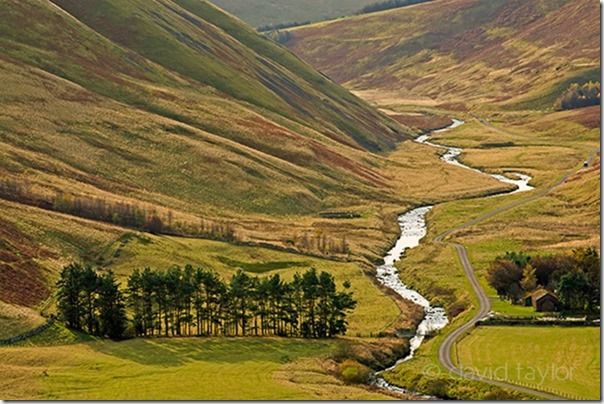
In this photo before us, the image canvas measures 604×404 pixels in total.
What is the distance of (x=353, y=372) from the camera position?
93750 mm

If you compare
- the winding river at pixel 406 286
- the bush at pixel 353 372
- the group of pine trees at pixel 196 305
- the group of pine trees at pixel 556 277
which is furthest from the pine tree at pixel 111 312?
the group of pine trees at pixel 556 277

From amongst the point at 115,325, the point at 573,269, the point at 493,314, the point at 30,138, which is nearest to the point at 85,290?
the point at 115,325

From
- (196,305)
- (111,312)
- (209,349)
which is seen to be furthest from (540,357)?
(111,312)

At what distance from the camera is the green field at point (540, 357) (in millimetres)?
86062

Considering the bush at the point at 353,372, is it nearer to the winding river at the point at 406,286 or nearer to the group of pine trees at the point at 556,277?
the winding river at the point at 406,286

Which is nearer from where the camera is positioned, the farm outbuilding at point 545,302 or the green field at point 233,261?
the farm outbuilding at point 545,302

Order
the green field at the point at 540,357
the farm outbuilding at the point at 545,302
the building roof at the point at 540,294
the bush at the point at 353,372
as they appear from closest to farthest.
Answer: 1. the green field at the point at 540,357
2. the bush at the point at 353,372
3. the farm outbuilding at the point at 545,302
4. the building roof at the point at 540,294

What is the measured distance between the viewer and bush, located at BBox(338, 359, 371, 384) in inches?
3669

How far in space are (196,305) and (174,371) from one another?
634 inches

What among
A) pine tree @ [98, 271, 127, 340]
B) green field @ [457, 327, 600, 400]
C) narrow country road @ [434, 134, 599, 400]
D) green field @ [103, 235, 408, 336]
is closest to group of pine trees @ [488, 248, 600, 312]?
narrow country road @ [434, 134, 599, 400]

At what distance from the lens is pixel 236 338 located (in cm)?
10369

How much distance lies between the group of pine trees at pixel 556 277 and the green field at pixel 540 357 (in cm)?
956

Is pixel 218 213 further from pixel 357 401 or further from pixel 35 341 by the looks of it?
pixel 357 401

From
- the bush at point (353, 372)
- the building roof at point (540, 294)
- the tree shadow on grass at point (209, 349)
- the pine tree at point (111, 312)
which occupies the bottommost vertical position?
the bush at point (353, 372)
